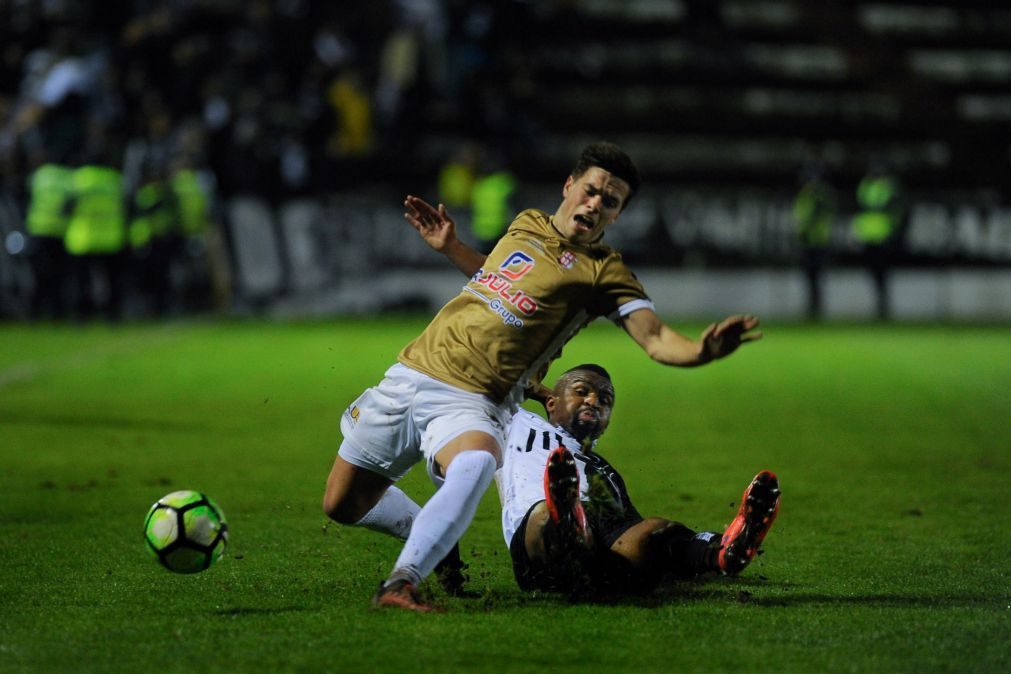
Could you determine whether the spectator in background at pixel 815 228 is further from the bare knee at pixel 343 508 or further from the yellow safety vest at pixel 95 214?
the bare knee at pixel 343 508

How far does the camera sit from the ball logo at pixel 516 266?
5508 millimetres

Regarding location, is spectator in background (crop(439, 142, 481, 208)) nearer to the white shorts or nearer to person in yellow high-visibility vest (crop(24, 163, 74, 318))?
person in yellow high-visibility vest (crop(24, 163, 74, 318))

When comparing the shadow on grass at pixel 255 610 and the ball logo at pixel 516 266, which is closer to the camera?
the shadow on grass at pixel 255 610

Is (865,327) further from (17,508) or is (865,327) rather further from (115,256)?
(17,508)

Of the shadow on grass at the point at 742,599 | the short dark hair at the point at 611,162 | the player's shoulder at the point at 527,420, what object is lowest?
the shadow on grass at the point at 742,599

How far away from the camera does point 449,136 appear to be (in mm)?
26406

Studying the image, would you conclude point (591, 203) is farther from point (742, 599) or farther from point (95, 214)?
point (95, 214)

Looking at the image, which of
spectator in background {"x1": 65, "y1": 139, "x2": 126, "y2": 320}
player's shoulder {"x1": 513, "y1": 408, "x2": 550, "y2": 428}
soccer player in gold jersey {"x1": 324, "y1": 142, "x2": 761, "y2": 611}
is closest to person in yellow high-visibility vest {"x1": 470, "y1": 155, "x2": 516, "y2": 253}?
spectator in background {"x1": 65, "y1": 139, "x2": 126, "y2": 320}

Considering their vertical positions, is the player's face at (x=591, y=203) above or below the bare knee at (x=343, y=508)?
above

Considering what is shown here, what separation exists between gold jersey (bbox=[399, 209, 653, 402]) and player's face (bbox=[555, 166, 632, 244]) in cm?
6

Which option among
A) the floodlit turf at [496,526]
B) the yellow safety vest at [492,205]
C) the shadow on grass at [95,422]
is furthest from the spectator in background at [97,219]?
the shadow on grass at [95,422]

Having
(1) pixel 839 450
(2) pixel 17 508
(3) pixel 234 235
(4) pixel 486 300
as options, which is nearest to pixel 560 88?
(3) pixel 234 235

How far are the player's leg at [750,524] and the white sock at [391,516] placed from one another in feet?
3.65

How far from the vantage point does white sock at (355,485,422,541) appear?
5.72 meters
